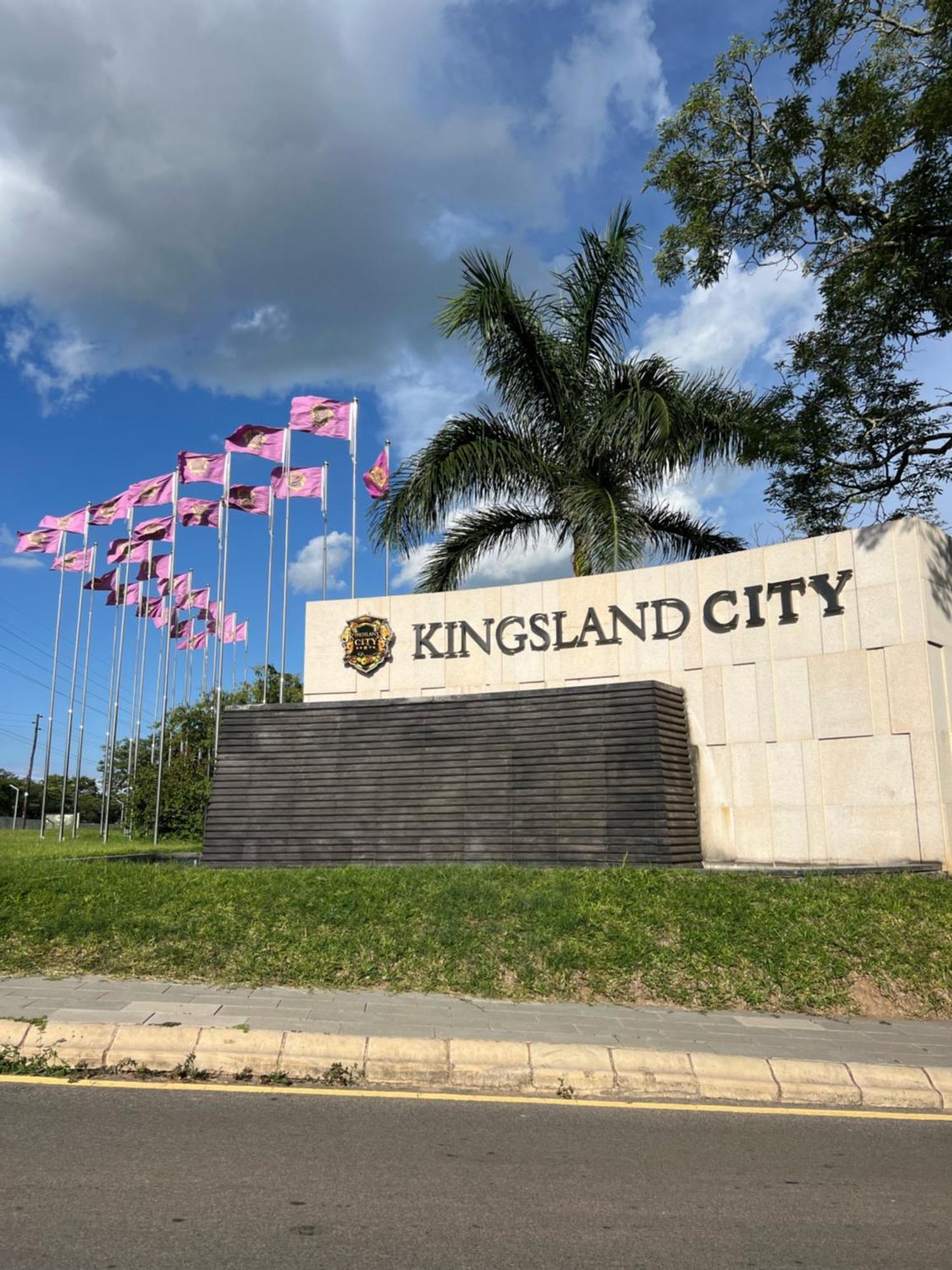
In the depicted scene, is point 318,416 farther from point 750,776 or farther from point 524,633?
point 750,776

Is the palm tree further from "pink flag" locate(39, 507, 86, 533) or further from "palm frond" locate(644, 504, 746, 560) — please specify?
"pink flag" locate(39, 507, 86, 533)

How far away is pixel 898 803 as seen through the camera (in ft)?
39.1

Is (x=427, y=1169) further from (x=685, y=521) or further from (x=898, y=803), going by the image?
(x=685, y=521)

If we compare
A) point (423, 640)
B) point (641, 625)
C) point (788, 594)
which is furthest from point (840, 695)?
point (423, 640)

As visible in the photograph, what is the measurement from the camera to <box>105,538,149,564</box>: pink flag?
88.5 ft

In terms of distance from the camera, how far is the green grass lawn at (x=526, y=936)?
746 cm

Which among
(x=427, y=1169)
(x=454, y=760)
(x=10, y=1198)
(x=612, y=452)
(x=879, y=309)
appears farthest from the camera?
(x=612, y=452)

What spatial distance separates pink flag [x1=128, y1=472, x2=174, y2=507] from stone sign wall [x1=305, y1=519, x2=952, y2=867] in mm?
12295

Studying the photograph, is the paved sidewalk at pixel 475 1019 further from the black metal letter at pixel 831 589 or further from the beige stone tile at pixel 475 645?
the beige stone tile at pixel 475 645

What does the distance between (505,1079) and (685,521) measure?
14.1 meters

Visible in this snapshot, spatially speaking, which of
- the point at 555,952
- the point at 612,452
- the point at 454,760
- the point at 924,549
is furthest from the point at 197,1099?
the point at 612,452

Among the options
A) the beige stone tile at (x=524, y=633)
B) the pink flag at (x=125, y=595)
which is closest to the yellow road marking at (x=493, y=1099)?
the beige stone tile at (x=524, y=633)

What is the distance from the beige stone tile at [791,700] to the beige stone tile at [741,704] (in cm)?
28

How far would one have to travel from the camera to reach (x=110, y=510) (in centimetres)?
2614
